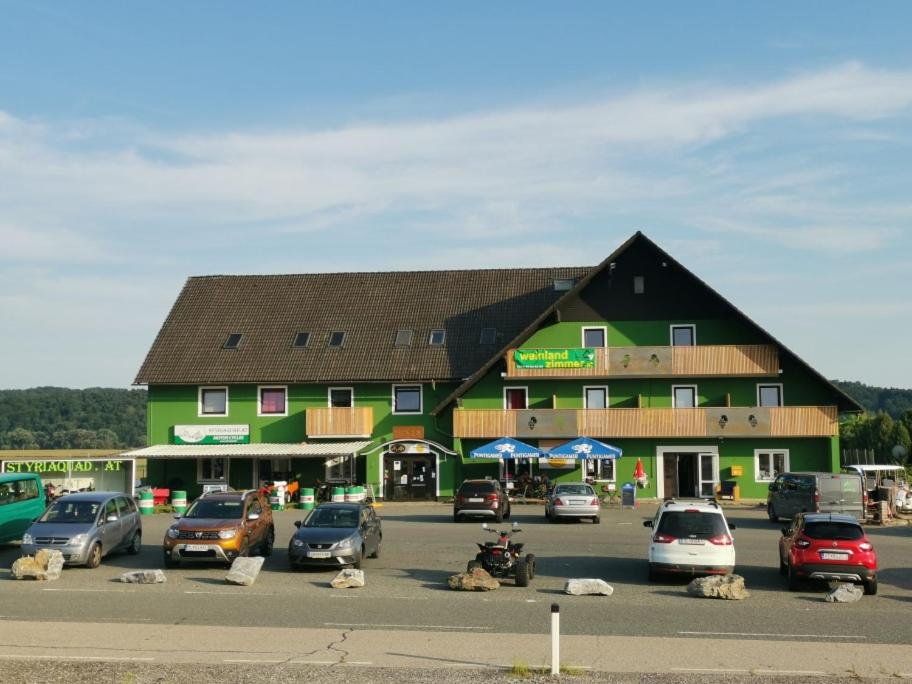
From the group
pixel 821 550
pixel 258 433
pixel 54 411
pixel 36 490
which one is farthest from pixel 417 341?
pixel 54 411

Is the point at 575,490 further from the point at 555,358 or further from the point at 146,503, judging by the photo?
the point at 146,503

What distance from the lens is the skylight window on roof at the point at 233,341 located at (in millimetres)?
50844

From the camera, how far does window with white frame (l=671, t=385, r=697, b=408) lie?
47.4 m

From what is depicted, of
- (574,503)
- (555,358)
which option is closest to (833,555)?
(574,503)

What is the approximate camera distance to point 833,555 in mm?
20422

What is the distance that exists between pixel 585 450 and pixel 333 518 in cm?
2066

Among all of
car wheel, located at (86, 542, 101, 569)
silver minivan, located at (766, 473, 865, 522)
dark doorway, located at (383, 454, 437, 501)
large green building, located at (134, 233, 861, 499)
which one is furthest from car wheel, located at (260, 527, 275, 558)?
dark doorway, located at (383, 454, 437, 501)

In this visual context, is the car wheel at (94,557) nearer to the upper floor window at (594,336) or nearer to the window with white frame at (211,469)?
the window with white frame at (211,469)

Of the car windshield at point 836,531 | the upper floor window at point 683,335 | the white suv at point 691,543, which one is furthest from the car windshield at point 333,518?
the upper floor window at point 683,335

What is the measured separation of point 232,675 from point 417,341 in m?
37.7

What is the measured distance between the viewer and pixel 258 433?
49.3 metres

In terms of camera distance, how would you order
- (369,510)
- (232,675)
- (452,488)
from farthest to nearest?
(452,488), (369,510), (232,675)

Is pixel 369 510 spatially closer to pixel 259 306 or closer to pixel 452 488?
pixel 452 488

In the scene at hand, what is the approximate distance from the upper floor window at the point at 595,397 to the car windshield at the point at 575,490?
39.5ft
